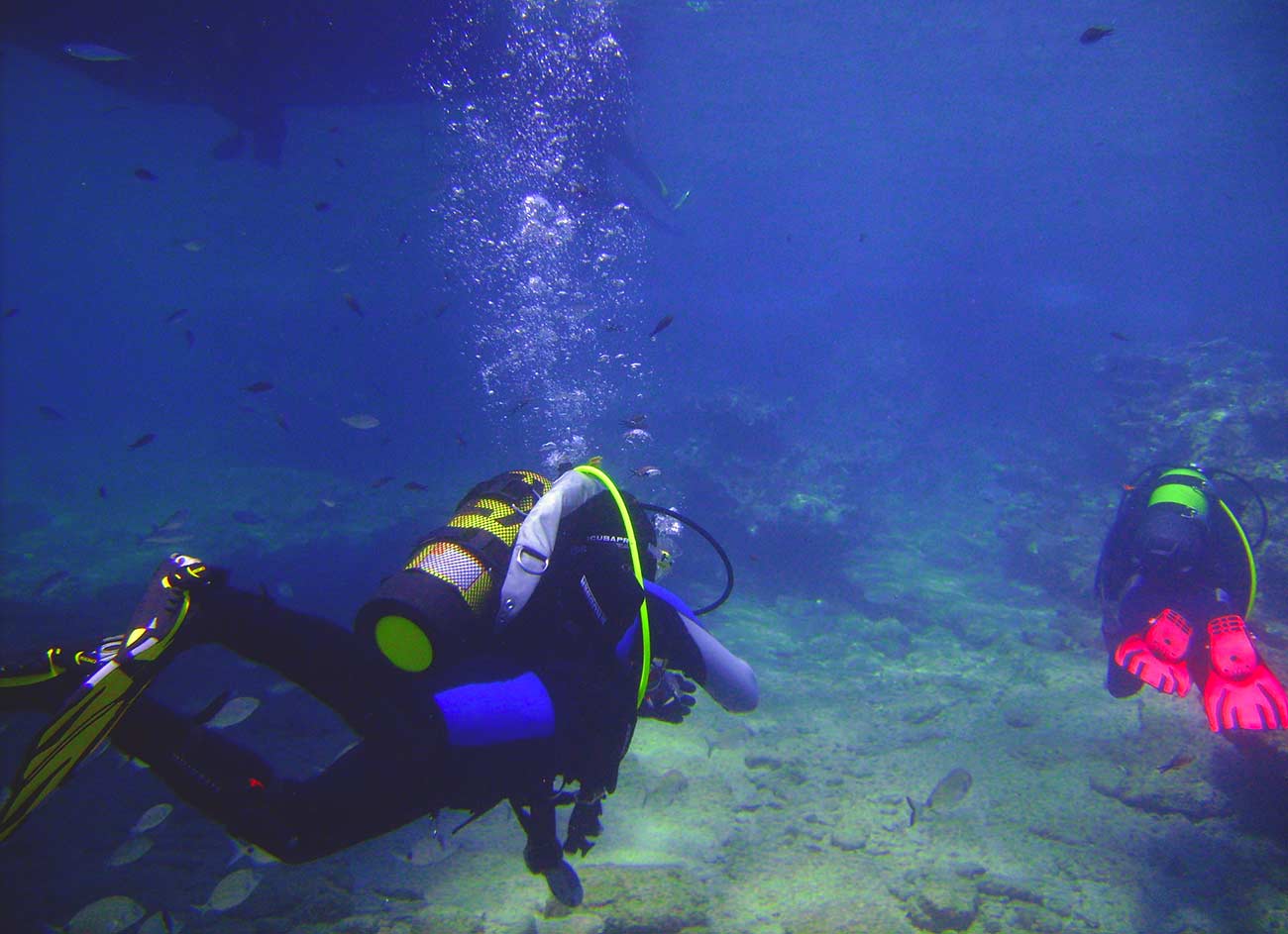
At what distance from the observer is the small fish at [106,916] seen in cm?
401

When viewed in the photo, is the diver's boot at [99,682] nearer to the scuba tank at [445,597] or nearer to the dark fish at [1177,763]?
the scuba tank at [445,597]

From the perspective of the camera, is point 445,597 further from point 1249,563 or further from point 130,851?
point 1249,563

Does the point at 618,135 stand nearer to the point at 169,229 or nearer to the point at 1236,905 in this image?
the point at 1236,905

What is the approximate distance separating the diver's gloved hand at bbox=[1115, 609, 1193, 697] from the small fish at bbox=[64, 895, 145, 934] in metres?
7.65

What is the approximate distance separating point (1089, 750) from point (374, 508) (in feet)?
50.5

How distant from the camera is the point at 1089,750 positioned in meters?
6.20

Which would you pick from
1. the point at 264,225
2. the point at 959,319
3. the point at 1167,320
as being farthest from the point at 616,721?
the point at 264,225

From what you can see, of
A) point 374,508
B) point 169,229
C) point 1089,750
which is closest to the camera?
point 1089,750

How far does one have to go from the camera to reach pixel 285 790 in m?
2.34

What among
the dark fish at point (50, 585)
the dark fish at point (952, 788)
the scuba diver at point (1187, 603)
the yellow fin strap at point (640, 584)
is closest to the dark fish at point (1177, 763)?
the scuba diver at point (1187, 603)

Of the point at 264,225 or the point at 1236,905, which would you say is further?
the point at 264,225

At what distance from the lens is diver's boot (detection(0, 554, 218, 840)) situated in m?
2.16

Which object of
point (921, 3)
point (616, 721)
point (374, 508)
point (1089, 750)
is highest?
point (921, 3)

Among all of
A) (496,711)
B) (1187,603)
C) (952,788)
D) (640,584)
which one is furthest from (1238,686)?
(496,711)
